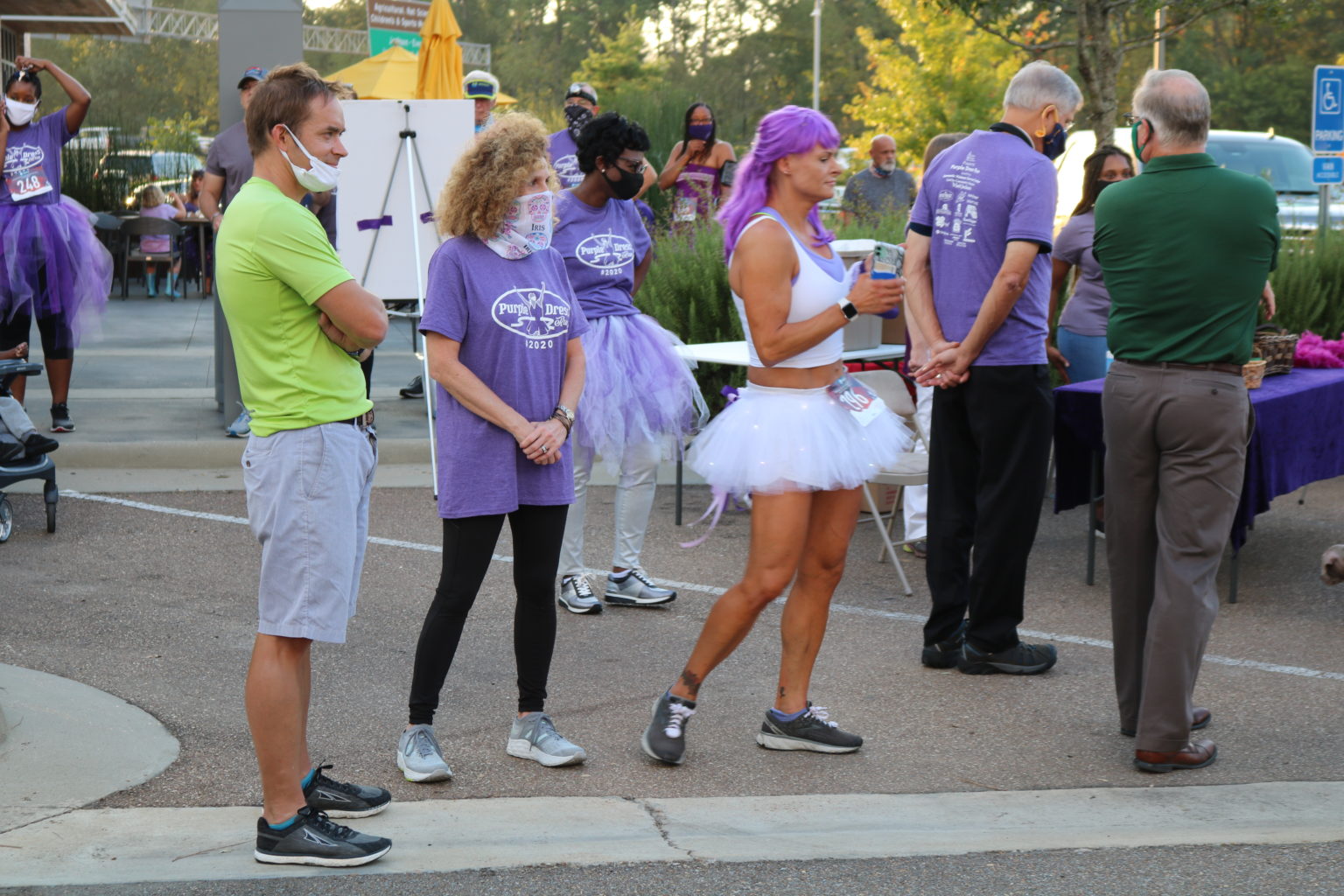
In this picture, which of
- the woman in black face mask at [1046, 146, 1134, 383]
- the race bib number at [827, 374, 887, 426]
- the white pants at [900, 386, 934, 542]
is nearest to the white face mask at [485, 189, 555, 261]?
the race bib number at [827, 374, 887, 426]

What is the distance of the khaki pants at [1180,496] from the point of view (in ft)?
16.0

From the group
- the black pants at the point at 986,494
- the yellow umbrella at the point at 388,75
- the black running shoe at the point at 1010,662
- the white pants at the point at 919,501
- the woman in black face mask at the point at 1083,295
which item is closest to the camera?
the black pants at the point at 986,494

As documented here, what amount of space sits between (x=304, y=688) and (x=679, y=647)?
2451mm

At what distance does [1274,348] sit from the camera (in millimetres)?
7441

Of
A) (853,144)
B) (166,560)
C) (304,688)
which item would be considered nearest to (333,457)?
(304,688)

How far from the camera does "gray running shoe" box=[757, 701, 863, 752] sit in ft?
16.5

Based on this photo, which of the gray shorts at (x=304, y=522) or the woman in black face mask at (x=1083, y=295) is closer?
the gray shorts at (x=304, y=522)

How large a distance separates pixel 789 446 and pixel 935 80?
32.6m

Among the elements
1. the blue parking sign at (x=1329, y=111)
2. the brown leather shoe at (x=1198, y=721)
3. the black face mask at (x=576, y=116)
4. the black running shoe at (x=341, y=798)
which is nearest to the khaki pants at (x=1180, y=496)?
the brown leather shoe at (x=1198, y=721)

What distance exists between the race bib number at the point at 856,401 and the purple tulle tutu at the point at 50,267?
263 inches

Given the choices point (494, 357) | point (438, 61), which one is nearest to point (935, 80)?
point (438, 61)

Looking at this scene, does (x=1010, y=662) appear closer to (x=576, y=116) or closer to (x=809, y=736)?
(x=809, y=736)

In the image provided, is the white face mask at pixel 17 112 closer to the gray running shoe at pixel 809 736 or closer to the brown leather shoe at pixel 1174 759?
the gray running shoe at pixel 809 736

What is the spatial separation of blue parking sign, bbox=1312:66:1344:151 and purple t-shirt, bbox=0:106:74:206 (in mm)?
12413
